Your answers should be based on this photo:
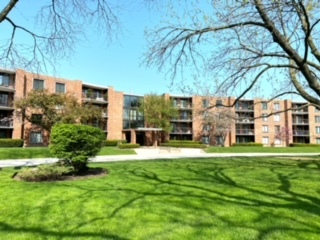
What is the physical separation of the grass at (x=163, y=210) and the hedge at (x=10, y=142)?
28240mm

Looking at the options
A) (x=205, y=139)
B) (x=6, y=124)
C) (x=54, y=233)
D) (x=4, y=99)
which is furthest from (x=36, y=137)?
(x=54, y=233)

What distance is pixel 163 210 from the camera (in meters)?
5.50

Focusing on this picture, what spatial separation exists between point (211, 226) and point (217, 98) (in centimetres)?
517

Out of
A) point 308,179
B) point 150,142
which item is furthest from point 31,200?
point 150,142

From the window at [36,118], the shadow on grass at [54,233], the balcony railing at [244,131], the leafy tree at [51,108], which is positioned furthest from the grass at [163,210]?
the balcony railing at [244,131]

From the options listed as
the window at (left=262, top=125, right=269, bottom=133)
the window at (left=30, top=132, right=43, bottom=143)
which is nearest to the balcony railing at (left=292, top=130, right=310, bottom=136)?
the window at (left=262, top=125, right=269, bottom=133)

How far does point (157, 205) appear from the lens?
5852 millimetres

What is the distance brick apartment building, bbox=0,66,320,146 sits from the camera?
3731 cm

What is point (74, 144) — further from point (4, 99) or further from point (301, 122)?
point (301, 122)

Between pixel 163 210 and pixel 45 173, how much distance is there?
18.7ft

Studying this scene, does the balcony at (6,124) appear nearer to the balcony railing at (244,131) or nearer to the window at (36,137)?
the window at (36,137)

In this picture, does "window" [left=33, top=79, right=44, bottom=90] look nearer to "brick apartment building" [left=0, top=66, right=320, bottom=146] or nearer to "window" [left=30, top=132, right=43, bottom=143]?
"brick apartment building" [left=0, top=66, right=320, bottom=146]

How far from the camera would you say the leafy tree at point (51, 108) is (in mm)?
31531

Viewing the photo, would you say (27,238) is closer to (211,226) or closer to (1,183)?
(211,226)
